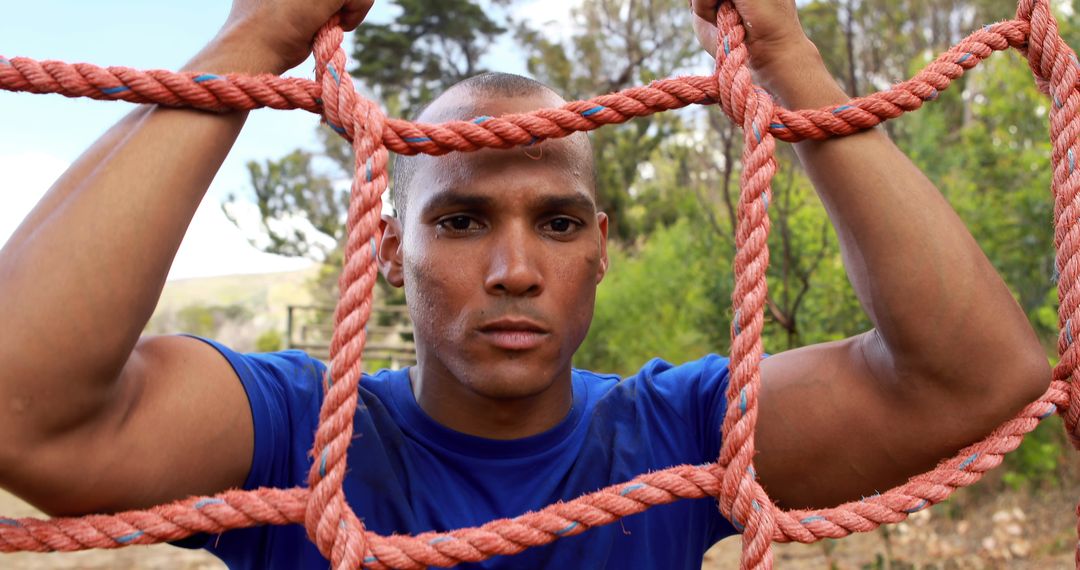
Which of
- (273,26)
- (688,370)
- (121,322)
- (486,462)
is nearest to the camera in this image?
(121,322)

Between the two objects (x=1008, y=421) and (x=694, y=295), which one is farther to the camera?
(x=694, y=295)

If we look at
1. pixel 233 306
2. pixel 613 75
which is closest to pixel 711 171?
Result: pixel 613 75

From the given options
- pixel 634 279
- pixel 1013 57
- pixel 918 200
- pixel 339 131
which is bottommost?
pixel 634 279

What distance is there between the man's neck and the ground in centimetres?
238

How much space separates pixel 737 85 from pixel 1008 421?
24.0 inches

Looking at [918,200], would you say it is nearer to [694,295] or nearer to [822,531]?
[822,531]

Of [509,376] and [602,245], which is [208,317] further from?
[509,376]

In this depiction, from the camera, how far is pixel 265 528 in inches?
52.7

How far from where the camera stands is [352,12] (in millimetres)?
1236

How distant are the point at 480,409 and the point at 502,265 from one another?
282 millimetres

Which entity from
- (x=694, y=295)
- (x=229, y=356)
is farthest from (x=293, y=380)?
(x=694, y=295)

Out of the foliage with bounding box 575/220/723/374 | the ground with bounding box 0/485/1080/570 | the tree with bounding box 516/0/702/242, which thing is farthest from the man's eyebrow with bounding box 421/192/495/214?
the tree with bounding box 516/0/702/242

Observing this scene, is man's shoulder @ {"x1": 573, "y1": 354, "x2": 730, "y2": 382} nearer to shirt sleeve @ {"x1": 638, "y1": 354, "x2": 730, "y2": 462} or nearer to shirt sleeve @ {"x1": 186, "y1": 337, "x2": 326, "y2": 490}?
shirt sleeve @ {"x1": 638, "y1": 354, "x2": 730, "y2": 462}

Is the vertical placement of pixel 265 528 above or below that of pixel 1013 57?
below
